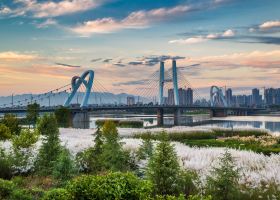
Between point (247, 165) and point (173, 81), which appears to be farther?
point (173, 81)

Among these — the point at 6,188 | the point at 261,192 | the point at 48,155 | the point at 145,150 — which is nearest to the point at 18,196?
the point at 6,188

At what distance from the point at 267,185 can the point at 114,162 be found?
8.30 meters

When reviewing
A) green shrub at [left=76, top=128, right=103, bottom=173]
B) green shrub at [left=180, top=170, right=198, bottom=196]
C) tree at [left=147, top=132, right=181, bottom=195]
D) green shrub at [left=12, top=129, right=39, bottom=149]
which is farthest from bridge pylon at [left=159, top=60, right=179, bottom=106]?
tree at [left=147, top=132, right=181, bottom=195]

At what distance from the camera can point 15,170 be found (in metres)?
21.2

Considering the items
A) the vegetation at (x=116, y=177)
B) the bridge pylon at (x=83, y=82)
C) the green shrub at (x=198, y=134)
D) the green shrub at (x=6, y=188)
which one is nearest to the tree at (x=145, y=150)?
the vegetation at (x=116, y=177)

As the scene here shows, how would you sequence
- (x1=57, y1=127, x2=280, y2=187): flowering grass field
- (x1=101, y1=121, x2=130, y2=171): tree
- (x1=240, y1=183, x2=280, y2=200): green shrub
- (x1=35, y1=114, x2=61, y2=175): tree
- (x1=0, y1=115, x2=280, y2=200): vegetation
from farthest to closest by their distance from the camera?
(x1=35, y1=114, x2=61, y2=175): tree
(x1=101, y1=121, x2=130, y2=171): tree
(x1=57, y1=127, x2=280, y2=187): flowering grass field
(x1=240, y1=183, x2=280, y2=200): green shrub
(x1=0, y1=115, x2=280, y2=200): vegetation

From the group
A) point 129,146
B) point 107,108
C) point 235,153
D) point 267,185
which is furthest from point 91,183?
point 107,108

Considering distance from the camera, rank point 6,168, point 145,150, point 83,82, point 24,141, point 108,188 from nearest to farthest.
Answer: point 108,188
point 145,150
point 6,168
point 24,141
point 83,82

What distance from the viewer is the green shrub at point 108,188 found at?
9.88 metres

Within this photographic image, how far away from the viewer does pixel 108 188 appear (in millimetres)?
10039

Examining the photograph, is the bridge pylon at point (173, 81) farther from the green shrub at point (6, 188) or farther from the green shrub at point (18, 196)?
the green shrub at point (18, 196)

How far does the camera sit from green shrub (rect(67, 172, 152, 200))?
988 centimetres

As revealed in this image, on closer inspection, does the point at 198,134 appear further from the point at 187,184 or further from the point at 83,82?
the point at 83,82

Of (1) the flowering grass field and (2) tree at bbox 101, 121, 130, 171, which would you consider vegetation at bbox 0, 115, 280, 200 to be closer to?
(2) tree at bbox 101, 121, 130, 171
